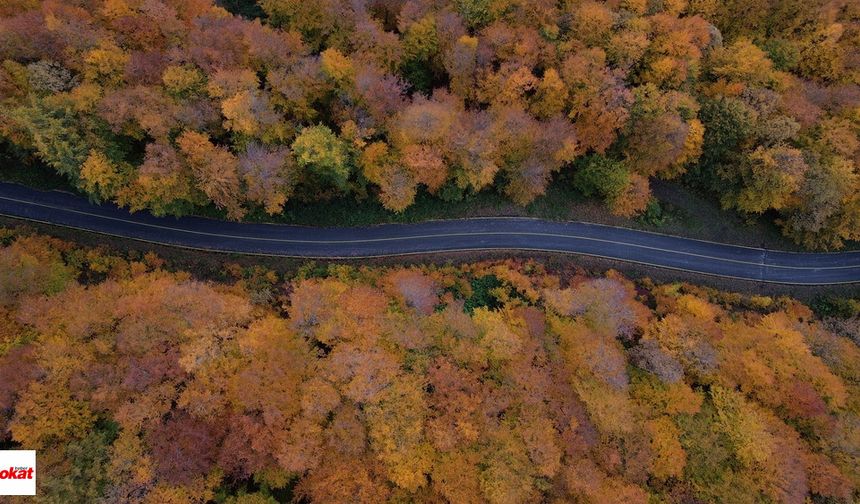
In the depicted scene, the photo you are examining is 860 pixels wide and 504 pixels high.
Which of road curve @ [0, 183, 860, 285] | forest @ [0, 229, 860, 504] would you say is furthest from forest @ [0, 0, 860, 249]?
forest @ [0, 229, 860, 504]

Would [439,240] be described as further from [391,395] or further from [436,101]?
[391,395]

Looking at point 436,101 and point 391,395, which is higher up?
point 436,101

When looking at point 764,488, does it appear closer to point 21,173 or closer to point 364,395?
point 364,395

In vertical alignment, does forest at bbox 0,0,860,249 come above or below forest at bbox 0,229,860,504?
above

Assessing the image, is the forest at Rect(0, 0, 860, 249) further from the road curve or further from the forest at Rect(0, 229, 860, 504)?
the forest at Rect(0, 229, 860, 504)

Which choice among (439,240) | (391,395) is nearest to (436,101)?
(439,240)
